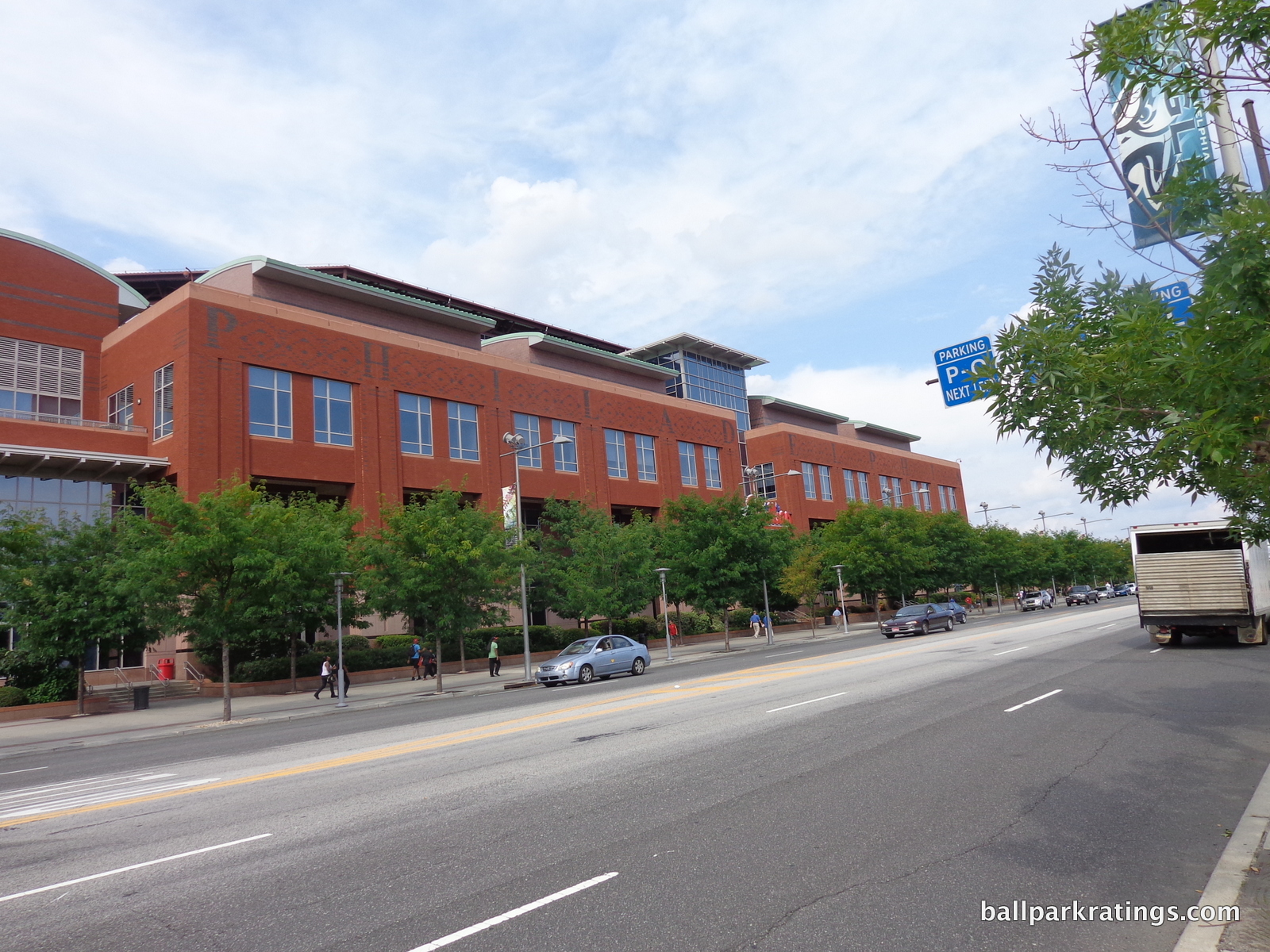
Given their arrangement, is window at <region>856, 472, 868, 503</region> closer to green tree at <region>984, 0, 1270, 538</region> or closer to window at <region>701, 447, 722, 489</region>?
window at <region>701, 447, 722, 489</region>

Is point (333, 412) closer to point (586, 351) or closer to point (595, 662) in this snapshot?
point (595, 662)

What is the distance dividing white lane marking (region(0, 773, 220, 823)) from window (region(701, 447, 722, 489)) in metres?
51.6

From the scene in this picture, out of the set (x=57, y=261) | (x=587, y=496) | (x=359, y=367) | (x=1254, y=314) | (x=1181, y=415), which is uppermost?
(x=57, y=261)

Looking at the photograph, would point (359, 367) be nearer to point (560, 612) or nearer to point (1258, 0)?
point (560, 612)

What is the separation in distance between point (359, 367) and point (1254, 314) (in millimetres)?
41046

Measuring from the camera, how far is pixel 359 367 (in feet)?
136

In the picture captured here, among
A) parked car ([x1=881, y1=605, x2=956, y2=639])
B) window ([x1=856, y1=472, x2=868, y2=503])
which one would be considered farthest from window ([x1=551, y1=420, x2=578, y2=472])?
window ([x1=856, y1=472, x2=868, y2=503])

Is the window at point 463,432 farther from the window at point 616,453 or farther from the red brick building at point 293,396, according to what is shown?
the window at point 616,453

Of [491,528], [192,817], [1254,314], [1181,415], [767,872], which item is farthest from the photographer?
[491,528]

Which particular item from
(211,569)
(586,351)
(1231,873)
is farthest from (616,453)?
(1231,873)

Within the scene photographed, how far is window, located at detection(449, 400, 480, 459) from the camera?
148 ft

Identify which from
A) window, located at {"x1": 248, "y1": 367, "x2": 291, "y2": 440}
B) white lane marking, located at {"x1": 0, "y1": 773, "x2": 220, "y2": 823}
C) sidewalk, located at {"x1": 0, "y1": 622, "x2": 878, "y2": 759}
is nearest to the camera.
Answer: white lane marking, located at {"x1": 0, "y1": 773, "x2": 220, "y2": 823}

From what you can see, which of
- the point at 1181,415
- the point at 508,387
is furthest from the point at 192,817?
the point at 508,387

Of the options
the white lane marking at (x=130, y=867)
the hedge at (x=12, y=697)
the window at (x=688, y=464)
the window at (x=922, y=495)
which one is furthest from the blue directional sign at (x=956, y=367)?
the window at (x=922, y=495)
